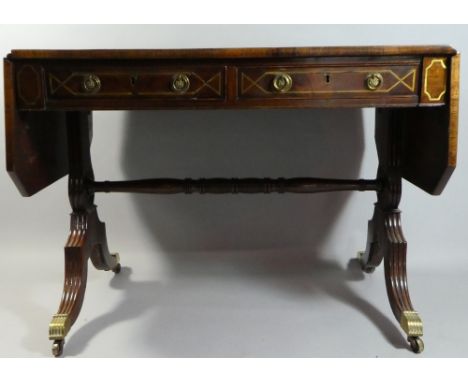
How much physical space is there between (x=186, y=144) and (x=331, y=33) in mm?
868

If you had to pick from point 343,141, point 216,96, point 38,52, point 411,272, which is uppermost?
point 38,52

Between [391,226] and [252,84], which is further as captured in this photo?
[391,226]

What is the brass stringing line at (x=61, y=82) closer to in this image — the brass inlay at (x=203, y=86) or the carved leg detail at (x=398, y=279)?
the brass inlay at (x=203, y=86)

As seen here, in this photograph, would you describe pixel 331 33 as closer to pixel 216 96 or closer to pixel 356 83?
pixel 356 83

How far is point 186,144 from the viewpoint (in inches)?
95.3

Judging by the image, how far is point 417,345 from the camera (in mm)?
1674

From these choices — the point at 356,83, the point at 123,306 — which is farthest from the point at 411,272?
the point at 123,306

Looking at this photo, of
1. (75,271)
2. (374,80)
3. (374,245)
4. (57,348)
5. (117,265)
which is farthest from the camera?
(117,265)

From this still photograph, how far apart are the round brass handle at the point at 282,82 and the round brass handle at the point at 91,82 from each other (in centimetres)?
55

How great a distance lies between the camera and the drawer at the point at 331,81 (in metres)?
1.49

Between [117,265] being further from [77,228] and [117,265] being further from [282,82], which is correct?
[282,82]

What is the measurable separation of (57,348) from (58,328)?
2.6 inches

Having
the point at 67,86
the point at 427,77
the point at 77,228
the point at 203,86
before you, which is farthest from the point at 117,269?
the point at 427,77

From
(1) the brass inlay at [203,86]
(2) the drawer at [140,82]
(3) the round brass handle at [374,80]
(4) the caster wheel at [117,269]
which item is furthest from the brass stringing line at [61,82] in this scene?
(4) the caster wheel at [117,269]
